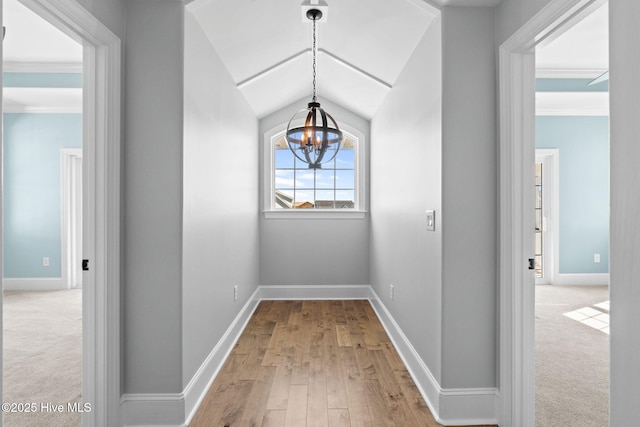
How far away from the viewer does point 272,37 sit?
3.00m

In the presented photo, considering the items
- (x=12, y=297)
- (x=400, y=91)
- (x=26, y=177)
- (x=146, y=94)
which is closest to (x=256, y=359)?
(x=146, y=94)

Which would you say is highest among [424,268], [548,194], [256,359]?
[548,194]

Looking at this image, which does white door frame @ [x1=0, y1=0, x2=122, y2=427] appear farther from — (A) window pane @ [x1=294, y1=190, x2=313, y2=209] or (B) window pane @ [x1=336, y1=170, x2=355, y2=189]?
(B) window pane @ [x1=336, y1=170, x2=355, y2=189]

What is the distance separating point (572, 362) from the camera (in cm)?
293

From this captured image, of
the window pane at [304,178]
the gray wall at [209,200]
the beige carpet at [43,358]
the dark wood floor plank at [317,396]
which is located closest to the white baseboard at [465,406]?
the dark wood floor plank at [317,396]

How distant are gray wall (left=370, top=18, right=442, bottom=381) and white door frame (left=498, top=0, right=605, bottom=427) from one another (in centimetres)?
34

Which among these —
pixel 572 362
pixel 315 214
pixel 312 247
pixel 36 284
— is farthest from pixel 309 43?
pixel 36 284

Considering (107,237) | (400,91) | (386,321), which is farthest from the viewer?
(386,321)

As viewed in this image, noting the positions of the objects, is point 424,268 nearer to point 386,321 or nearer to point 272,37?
point 386,321

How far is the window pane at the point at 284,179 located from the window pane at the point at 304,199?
0.14m

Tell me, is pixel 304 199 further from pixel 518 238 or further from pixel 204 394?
pixel 518 238

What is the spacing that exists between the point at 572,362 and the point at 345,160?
3269 millimetres

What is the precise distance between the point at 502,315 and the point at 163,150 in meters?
2.01

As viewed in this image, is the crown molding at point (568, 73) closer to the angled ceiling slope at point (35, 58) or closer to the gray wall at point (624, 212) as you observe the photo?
the gray wall at point (624, 212)
